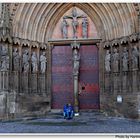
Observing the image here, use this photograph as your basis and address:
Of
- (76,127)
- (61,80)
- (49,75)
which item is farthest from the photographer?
(61,80)

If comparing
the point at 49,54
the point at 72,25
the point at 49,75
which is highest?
the point at 72,25

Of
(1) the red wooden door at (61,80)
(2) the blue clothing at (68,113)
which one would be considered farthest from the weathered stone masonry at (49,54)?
(2) the blue clothing at (68,113)

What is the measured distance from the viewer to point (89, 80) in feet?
51.7

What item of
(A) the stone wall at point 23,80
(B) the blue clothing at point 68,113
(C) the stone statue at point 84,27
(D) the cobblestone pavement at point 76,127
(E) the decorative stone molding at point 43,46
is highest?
(C) the stone statue at point 84,27

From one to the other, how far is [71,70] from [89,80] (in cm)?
100

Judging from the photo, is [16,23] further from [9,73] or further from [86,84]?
[86,84]

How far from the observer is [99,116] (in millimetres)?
14883

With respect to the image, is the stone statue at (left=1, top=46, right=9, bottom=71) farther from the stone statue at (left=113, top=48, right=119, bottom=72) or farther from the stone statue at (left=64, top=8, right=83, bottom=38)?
the stone statue at (left=113, top=48, right=119, bottom=72)

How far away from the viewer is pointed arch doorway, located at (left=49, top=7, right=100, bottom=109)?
1570 cm

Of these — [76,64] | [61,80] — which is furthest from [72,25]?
[61,80]

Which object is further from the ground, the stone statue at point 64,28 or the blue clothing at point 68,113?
the stone statue at point 64,28

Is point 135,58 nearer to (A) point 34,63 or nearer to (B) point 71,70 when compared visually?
(B) point 71,70

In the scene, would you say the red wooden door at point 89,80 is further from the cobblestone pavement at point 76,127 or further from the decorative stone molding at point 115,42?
the cobblestone pavement at point 76,127

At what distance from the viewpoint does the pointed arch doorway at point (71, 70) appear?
51.5 ft
